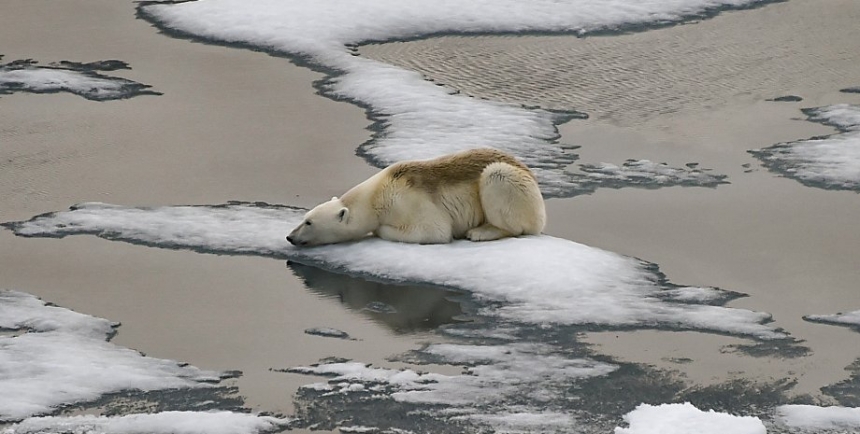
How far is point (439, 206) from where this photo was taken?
894 centimetres

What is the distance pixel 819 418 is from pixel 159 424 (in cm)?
323

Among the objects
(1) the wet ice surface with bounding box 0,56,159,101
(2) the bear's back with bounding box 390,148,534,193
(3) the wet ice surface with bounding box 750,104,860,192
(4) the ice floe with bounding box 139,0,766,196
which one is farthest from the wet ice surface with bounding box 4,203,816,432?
(1) the wet ice surface with bounding box 0,56,159,101

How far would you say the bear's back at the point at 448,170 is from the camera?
8.92 m

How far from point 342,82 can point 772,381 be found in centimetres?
717

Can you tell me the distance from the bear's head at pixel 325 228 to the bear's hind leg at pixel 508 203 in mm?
825

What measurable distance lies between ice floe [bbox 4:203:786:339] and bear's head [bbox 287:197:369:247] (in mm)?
69

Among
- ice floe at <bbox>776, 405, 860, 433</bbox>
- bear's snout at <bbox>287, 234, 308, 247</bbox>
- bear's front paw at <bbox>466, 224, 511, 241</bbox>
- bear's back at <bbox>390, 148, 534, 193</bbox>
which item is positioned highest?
bear's back at <bbox>390, 148, 534, 193</bbox>

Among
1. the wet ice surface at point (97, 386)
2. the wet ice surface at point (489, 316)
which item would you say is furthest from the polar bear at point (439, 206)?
the wet ice surface at point (97, 386)

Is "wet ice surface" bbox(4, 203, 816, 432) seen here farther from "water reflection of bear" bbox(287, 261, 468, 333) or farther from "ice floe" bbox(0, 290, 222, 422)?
"ice floe" bbox(0, 290, 222, 422)

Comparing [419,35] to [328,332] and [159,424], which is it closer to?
[328,332]

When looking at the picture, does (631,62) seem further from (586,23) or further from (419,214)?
(419,214)

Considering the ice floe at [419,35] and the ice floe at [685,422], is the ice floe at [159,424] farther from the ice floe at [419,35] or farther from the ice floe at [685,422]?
the ice floe at [419,35]

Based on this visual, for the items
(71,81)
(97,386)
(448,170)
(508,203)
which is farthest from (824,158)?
(71,81)

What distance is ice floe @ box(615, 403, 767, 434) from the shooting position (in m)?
6.50
